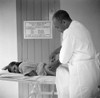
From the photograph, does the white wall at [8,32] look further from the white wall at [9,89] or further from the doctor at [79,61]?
the doctor at [79,61]

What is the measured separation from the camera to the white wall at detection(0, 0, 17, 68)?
336 centimetres

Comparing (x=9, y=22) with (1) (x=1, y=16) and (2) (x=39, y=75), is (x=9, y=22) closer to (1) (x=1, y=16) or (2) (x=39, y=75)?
(1) (x=1, y=16)

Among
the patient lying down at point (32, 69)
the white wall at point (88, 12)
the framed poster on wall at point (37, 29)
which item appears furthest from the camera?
the framed poster on wall at point (37, 29)

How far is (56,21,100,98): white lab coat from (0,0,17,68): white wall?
67.8 inches

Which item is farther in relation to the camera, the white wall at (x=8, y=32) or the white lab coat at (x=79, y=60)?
the white wall at (x=8, y=32)

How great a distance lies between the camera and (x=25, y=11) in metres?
3.32

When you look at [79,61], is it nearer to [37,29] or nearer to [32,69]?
[32,69]

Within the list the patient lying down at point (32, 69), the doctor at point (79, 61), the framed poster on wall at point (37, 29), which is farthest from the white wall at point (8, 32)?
the doctor at point (79, 61)

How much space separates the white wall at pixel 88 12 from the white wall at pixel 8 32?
833mm

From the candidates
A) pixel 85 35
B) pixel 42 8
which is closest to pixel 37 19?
→ pixel 42 8

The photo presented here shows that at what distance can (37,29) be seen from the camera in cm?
335

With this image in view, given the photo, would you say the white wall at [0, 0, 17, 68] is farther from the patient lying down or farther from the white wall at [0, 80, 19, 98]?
the patient lying down

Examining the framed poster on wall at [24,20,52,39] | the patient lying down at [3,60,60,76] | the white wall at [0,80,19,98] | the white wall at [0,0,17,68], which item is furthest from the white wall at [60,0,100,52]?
the white wall at [0,80,19,98]

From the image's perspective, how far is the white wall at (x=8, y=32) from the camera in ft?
11.0
